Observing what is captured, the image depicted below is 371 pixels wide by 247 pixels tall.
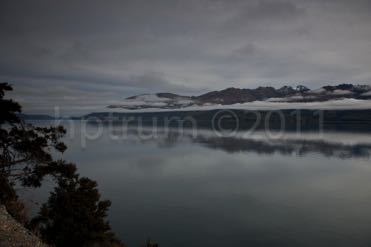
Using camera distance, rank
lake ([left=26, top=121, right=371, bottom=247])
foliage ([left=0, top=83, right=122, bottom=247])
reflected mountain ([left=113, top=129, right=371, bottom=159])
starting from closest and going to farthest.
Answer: foliage ([left=0, top=83, right=122, bottom=247]) < lake ([left=26, top=121, right=371, bottom=247]) < reflected mountain ([left=113, top=129, right=371, bottom=159])

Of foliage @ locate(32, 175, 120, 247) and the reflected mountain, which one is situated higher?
foliage @ locate(32, 175, 120, 247)

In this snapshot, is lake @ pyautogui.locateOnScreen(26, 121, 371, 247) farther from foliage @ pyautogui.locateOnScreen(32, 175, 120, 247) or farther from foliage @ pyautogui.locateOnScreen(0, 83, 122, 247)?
foliage @ pyautogui.locateOnScreen(0, 83, 122, 247)

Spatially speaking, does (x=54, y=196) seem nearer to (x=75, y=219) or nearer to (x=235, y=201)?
(x=75, y=219)

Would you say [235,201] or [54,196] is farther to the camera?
[235,201]

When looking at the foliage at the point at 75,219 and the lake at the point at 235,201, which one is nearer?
the foliage at the point at 75,219

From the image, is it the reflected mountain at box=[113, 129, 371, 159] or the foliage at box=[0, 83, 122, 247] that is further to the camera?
the reflected mountain at box=[113, 129, 371, 159]

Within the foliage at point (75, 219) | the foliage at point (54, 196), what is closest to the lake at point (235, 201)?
the foliage at point (75, 219)

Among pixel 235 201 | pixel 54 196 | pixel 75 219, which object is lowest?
pixel 235 201

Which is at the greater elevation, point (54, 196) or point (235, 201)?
point (54, 196)

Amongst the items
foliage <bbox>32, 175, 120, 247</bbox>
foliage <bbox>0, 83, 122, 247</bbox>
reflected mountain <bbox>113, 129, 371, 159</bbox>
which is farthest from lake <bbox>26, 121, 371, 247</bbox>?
reflected mountain <bbox>113, 129, 371, 159</bbox>

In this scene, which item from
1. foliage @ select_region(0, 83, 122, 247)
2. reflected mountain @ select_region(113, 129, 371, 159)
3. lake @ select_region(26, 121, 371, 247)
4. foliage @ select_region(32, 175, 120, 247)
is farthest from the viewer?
reflected mountain @ select_region(113, 129, 371, 159)

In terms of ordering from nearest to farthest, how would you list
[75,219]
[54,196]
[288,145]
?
[75,219] < [54,196] < [288,145]

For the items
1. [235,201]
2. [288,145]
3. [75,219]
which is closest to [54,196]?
[75,219]

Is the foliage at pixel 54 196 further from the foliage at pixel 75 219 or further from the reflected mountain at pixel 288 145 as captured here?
the reflected mountain at pixel 288 145
